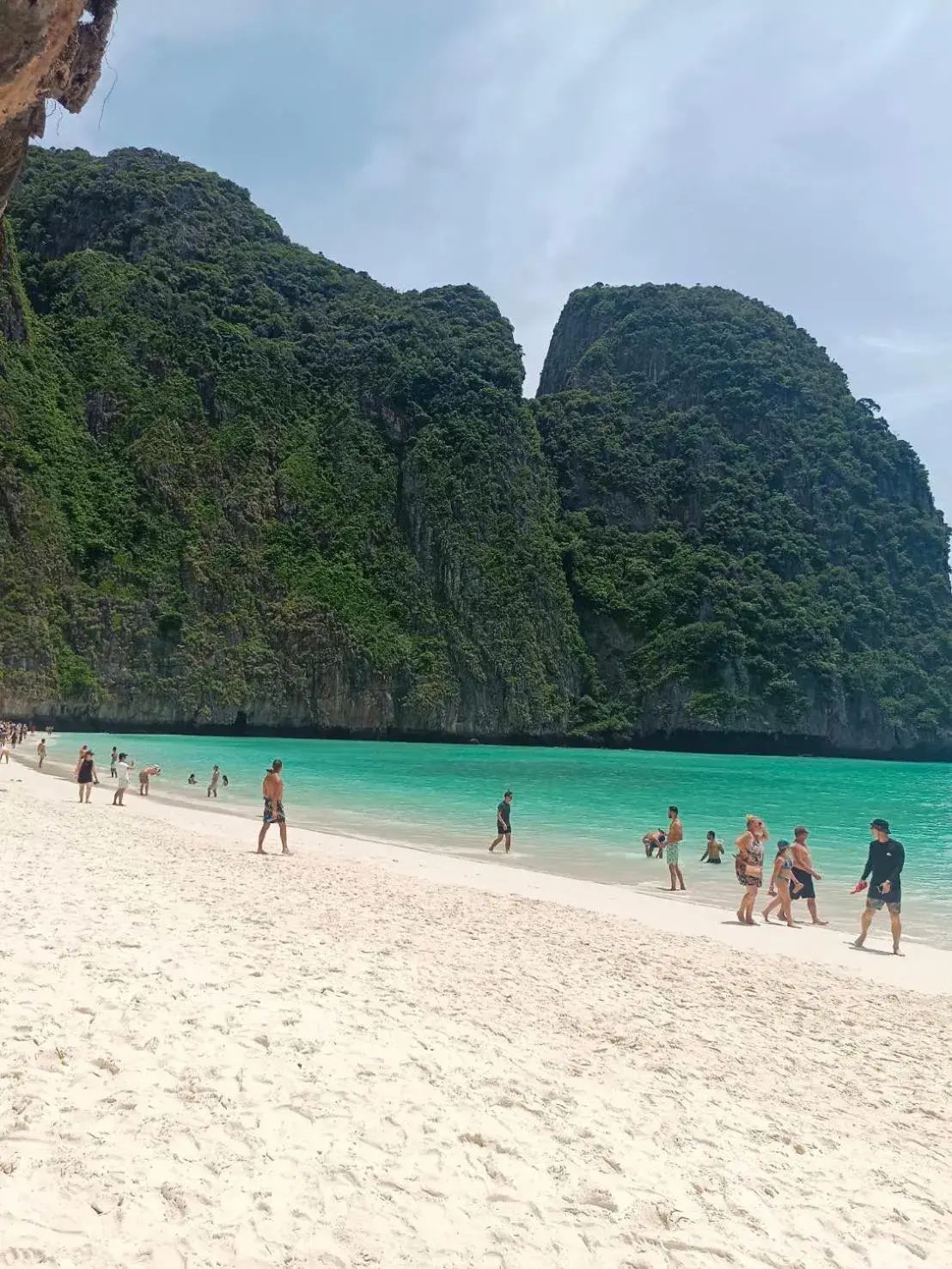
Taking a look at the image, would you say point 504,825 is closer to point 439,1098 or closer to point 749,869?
point 749,869

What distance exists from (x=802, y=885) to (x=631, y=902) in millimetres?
2615

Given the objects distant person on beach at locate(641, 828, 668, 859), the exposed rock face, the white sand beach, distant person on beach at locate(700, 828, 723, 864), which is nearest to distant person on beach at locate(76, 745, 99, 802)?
the white sand beach

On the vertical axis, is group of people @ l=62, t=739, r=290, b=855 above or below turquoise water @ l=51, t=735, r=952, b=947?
above

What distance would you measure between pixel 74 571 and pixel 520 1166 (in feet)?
238

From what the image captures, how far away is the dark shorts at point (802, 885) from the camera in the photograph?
39.7ft

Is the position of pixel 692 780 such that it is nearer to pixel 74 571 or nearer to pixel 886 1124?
pixel 886 1124

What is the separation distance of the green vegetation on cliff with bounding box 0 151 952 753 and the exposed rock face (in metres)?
61.9

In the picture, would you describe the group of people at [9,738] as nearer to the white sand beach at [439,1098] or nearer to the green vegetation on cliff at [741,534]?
the white sand beach at [439,1098]

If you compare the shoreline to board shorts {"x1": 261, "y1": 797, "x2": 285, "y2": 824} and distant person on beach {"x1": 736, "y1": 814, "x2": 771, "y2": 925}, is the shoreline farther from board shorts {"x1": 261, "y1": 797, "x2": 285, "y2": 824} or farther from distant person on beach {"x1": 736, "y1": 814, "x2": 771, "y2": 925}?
board shorts {"x1": 261, "y1": 797, "x2": 285, "y2": 824}

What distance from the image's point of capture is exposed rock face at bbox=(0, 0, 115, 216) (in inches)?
109

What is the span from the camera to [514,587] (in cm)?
8800

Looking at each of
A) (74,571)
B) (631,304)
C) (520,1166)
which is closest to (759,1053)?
(520,1166)

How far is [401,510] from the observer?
88.9 metres

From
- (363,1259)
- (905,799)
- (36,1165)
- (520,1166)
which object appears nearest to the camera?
(363,1259)
